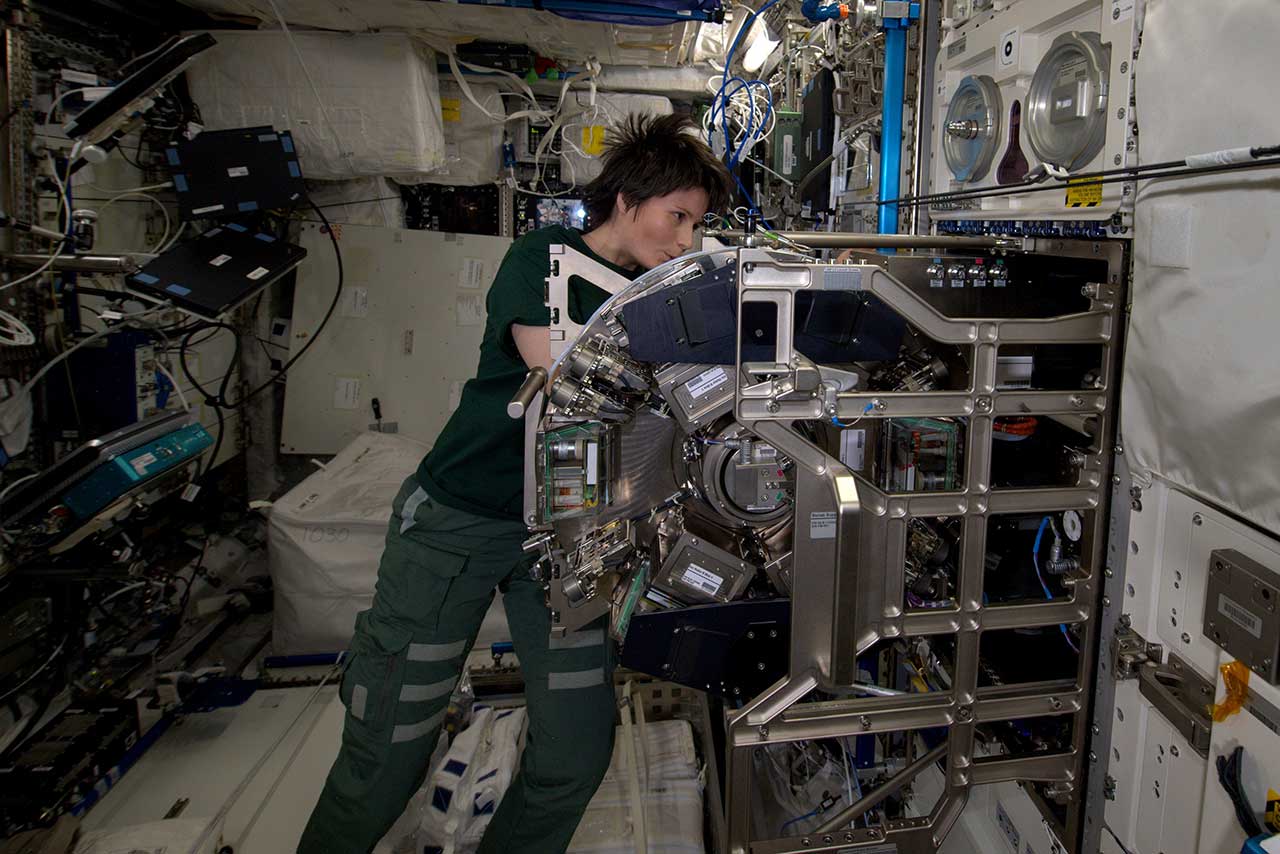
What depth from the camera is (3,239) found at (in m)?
2.77

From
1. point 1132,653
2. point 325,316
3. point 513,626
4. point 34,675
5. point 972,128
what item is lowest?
point 34,675

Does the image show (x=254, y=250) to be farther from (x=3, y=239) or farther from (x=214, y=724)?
(x=214, y=724)

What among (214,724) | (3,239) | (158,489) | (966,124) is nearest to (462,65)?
(3,239)

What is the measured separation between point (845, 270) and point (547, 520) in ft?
2.39

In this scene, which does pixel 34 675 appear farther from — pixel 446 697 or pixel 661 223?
pixel 661 223

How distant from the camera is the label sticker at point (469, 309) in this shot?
4598 mm

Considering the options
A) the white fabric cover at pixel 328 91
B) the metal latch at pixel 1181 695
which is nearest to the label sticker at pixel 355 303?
the white fabric cover at pixel 328 91

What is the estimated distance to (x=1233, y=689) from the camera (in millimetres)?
1253

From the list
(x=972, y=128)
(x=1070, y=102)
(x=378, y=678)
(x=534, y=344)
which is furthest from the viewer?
(x=378, y=678)

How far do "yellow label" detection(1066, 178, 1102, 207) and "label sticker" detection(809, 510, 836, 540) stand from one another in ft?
2.80

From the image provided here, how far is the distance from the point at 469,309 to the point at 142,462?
2.16 m

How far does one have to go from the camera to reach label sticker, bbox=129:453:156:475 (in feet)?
8.98

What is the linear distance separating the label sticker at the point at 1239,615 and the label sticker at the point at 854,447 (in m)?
0.65

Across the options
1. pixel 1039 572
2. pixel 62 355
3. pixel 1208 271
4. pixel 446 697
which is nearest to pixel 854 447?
pixel 1039 572
